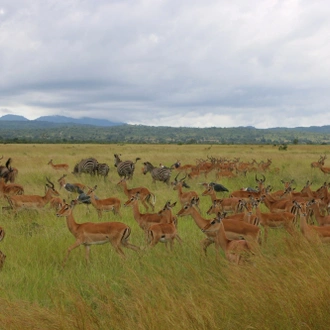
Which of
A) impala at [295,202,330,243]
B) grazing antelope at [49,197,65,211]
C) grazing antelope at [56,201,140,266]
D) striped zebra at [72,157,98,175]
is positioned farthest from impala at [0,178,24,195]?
impala at [295,202,330,243]

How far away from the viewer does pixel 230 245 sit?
6.90m

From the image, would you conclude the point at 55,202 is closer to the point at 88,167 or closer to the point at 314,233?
the point at 314,233

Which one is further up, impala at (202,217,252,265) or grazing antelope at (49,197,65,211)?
impala at (202,217,252,265)

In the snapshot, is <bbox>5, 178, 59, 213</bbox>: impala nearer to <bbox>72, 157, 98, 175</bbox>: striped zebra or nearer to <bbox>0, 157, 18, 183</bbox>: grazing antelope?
<bbox>0, 157, 18, 183</bbox>: grazing antelope

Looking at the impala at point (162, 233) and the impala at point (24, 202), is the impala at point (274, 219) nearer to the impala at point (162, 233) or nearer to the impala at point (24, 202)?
the impala at point (162, 233)

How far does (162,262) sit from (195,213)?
1764 mm

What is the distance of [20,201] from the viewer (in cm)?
1193

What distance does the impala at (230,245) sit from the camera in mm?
6539

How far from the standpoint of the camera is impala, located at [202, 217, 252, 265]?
654cm

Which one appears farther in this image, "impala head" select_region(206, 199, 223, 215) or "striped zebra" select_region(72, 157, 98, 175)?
"striped zebra" select_region(72, 157, 98, 175)

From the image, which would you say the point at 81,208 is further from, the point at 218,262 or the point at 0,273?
the point at 218,262

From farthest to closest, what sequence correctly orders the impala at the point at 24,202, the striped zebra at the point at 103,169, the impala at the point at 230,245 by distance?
1. the striped zebra at the point at 103,169
2. the impala at the point at 24,202
3. the impala at the point at 230,245

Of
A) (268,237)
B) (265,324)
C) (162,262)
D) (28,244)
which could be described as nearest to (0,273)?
(28,244)

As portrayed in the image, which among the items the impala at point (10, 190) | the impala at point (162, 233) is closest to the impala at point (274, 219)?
the impala at point (162, 233)
